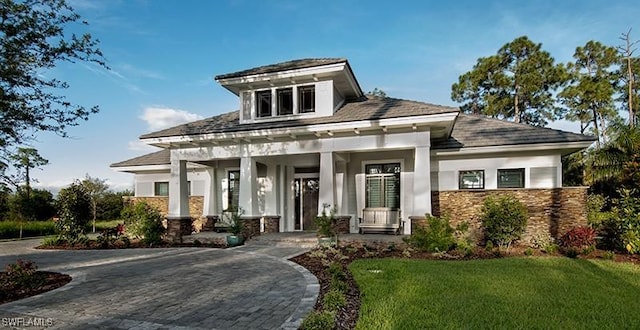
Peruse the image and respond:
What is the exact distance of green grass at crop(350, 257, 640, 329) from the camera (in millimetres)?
4227

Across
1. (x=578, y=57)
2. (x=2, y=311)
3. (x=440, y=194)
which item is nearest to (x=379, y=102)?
(x=440, y=194)

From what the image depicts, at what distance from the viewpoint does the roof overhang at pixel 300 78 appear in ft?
42.3

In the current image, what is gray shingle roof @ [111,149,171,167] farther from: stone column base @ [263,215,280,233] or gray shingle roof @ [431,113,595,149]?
gray shingle roof @ [431,113,595,149]

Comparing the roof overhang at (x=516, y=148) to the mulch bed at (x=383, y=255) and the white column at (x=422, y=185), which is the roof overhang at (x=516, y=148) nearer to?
the white column at (x=422, y=185)

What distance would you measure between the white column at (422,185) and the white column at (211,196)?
29.8 feet

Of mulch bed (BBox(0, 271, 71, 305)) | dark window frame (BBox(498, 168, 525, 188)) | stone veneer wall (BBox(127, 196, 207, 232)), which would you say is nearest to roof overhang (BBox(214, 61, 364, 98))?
stone veneer wall (BBox(127, 196, 207, 232))

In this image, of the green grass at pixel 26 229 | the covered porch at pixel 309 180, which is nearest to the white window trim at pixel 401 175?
the covered porch at pixel 309 180

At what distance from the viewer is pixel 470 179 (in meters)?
14.0

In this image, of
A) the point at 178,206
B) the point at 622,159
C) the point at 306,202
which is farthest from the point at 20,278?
the point at 622,159

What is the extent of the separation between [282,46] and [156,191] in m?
9.67

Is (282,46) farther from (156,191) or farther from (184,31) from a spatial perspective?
(156,191)

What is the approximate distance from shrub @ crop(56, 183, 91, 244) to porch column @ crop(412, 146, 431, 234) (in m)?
11.9

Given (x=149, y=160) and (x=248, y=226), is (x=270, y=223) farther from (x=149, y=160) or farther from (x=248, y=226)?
(x=149, y=160)

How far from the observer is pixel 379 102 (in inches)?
545
